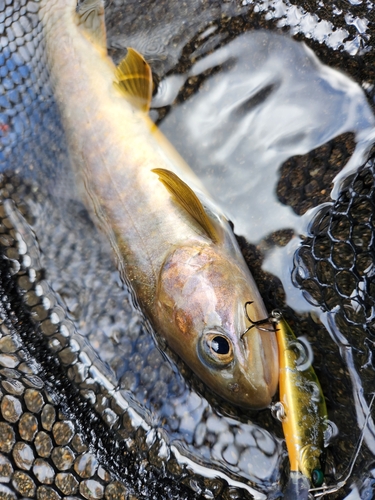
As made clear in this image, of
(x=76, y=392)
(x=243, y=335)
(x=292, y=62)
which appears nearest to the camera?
(x=243, y=335)

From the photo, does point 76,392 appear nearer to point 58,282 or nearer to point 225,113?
point 58,282

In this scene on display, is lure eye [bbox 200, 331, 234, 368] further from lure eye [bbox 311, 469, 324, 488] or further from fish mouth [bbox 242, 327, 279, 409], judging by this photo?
lure eye [bbox 311, 469, 324, 488]

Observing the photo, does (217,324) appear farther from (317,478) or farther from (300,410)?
(317,478)

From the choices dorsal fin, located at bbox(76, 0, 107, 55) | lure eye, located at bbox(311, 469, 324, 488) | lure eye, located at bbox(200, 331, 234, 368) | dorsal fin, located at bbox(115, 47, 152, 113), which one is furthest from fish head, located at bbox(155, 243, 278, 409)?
dorsal fin, located at bbox(76, 0, 107, 55)

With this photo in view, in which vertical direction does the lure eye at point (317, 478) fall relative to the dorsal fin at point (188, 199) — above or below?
below

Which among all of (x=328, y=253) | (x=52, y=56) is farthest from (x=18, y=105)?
(x=328, y=253)

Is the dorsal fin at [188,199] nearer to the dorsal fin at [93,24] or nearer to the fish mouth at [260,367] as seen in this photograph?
the fish mouth at [260,367]

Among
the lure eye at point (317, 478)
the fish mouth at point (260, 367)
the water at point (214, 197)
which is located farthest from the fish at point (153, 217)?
the lure eye at point (317, 478)
